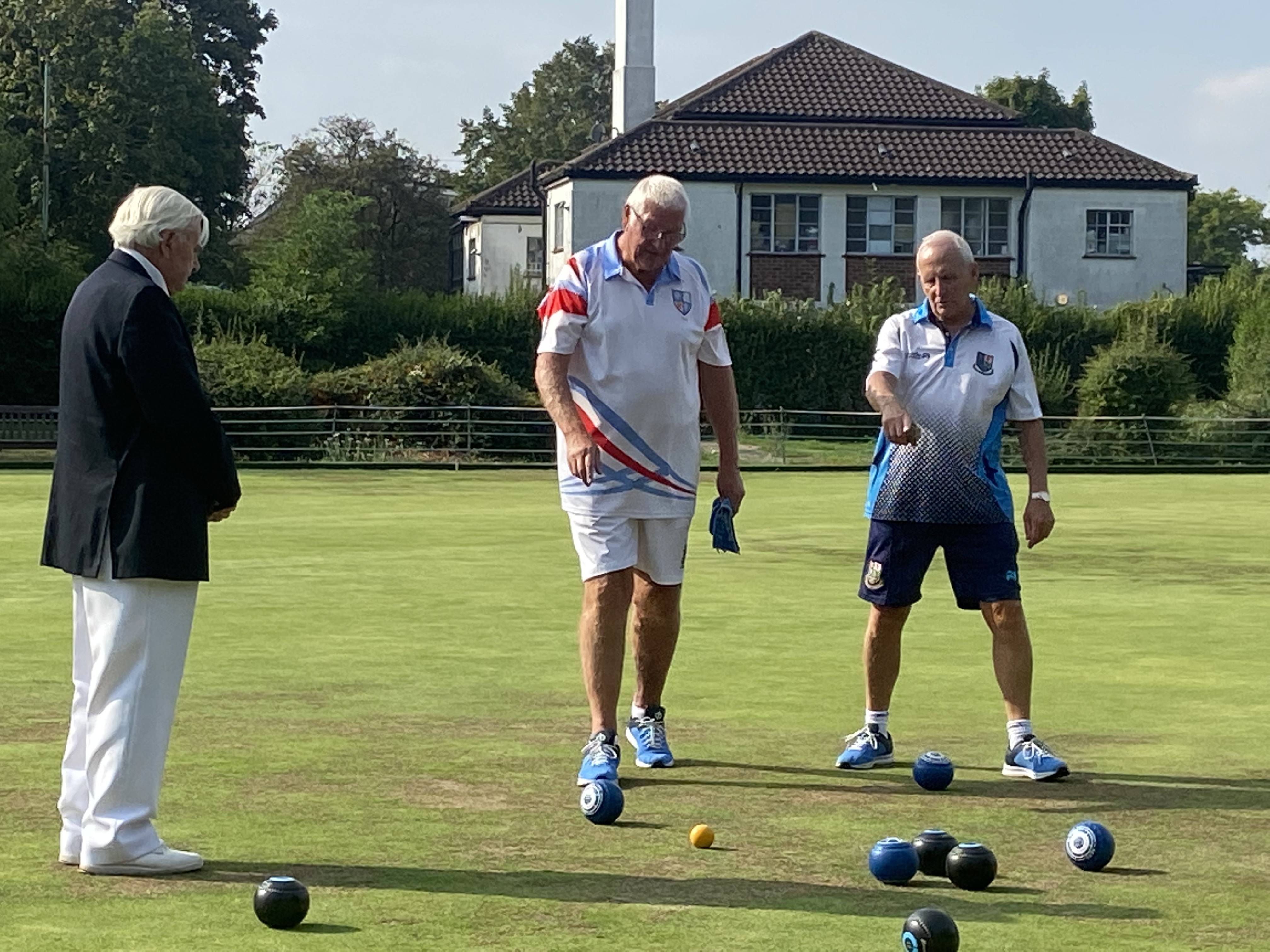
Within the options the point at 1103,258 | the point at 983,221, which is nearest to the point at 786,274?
the point at 983,221

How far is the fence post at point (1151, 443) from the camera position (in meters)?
35.2

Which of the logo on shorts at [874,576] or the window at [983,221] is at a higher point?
the window at [983,221]

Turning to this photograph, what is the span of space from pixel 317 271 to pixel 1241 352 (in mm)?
17343

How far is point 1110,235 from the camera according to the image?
52156 mm

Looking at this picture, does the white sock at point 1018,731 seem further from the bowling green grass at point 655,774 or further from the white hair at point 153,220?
the white hair at point 153,220

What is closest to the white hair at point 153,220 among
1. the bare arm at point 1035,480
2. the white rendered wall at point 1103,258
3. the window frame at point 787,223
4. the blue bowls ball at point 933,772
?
the blue bowls ball at point 933,772

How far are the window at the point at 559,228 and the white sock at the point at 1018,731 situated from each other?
45.8 meters

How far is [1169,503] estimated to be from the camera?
990 inches

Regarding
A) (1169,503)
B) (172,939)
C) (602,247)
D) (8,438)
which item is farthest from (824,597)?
(8,438)

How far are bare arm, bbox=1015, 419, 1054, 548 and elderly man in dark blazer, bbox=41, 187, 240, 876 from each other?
3.07 metres

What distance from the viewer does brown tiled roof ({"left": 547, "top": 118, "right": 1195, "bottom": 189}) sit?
50.8 meters

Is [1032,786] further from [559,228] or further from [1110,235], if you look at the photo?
[559,228]

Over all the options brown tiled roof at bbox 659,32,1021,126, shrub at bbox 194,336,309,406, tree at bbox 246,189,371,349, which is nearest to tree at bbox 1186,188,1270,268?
brown tiled roof at bbox 659,32,1021,126

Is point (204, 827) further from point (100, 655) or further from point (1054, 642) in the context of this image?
point (1054, 642)
